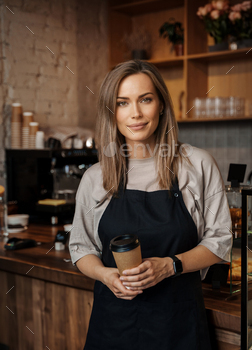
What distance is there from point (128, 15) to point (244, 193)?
3.76 meters

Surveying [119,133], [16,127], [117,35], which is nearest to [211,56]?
[117,35]

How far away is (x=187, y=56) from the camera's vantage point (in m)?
3.93

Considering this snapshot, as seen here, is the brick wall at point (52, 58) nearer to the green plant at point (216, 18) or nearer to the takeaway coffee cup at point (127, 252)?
the green plant at point (216, 18)

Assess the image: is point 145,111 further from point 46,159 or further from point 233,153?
point 233,153

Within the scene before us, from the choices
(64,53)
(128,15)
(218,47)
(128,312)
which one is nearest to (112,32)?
(128,15)

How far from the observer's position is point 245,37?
3611 millimetres

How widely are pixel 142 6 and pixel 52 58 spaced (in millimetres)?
1275

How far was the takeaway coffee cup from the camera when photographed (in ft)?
3.81

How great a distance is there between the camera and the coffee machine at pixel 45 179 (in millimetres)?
3129

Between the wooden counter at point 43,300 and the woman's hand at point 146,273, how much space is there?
0.44 meters

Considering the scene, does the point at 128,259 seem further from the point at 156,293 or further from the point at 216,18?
the point at 216,18

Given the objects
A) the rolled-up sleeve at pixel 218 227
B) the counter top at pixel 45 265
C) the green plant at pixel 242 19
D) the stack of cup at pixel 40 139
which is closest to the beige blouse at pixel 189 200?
the rolled-up sleeve at pixel 218 227

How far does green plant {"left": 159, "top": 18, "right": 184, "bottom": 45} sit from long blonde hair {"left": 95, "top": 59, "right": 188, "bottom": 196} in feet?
9.22

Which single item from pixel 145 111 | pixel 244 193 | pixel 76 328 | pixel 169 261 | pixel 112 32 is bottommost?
pixel 76 328
